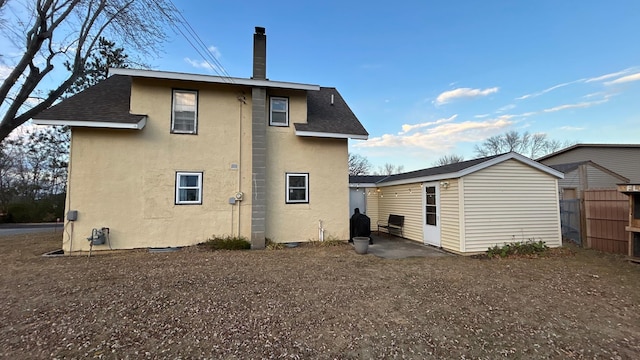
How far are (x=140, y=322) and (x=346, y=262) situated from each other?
467 cm

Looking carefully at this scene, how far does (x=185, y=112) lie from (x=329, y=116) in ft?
17.1

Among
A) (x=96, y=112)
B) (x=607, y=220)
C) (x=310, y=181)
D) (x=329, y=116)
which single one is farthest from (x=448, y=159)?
(x=96, y=112)

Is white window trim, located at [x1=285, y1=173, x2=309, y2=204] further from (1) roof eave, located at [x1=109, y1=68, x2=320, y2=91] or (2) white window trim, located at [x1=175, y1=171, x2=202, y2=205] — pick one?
(1) roof eave, located at [x1=109, y1=68, x2=320, y2=91]

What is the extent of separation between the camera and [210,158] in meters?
9.23

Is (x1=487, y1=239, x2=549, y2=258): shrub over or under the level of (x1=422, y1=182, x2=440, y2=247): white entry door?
under

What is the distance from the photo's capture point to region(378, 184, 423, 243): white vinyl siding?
10.3 metres

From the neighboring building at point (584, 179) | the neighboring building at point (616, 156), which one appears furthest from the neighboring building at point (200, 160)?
the neighboring building at point (616, 156)

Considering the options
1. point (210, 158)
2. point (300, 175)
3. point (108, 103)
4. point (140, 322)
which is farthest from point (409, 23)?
point (140, 322)

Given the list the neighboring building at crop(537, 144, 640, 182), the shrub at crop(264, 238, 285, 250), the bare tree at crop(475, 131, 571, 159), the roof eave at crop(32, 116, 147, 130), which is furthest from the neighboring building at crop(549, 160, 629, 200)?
the bare tree at crop(475, 131, 571, 159)

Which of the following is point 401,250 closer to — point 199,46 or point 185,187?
point 185,187

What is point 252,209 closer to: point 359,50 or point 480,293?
point 480,293

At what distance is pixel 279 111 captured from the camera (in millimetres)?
10047

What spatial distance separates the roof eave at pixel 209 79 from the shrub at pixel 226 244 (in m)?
5.19

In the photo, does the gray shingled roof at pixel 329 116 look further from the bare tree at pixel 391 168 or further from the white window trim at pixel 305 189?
the bare tree at pixel 391 168
